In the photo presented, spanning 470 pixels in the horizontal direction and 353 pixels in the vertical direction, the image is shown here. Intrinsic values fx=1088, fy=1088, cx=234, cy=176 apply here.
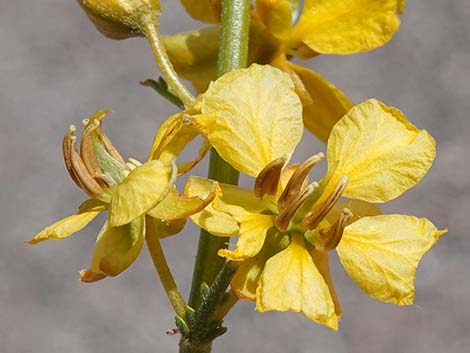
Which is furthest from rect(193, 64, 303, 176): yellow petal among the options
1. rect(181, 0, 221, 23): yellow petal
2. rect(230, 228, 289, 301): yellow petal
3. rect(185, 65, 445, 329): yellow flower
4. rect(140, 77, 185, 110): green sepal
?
rect(181, 0, 221, 23): yellow petal

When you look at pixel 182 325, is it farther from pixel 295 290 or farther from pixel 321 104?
pixel 321 104

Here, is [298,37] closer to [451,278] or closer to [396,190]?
[396,190]

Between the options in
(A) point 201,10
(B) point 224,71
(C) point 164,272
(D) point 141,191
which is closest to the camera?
(D) point 141,191

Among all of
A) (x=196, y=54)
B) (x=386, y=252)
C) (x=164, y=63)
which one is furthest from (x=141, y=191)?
(x=196, y=54)

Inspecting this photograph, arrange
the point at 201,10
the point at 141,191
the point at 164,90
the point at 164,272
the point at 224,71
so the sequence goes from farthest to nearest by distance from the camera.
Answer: the point at 201,10
the point at 164,90
the point at 224,71
the point at 164,272
the point at 141,191

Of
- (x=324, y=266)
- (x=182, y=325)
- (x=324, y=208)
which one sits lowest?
(x=182, y=325)

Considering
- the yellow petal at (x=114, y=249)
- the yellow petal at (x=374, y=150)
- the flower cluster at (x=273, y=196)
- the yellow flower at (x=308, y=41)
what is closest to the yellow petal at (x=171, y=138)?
the flower cluster at (x=273, y=196)

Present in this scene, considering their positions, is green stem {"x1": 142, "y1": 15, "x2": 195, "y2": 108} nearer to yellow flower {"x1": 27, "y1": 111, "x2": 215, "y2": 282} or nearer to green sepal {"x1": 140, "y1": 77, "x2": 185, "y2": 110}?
green sepal {"x1": 140, "y1": 77, "x2": 185, "y2": 110}
